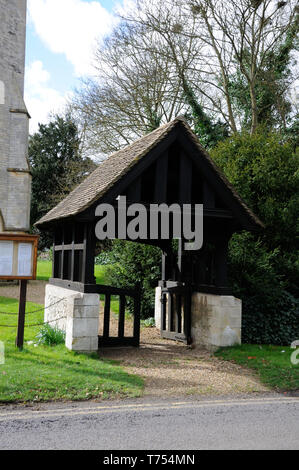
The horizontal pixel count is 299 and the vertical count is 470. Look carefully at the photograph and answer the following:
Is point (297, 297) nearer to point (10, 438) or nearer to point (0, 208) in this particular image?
point (10, 438)

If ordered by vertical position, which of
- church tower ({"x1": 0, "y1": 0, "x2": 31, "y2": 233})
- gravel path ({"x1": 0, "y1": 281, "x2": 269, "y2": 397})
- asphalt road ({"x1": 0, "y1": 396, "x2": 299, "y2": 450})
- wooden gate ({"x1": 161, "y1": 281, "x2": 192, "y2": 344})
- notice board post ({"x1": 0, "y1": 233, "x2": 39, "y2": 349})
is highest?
church tower ({"x1": 0, "y1": 0, "x2": 31, "y2": 233})

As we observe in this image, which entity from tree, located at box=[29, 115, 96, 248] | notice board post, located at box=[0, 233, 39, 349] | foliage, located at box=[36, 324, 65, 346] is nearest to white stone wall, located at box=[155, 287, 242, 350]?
foliage, located at box=[36, 324, 65, 346]

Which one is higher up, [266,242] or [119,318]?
[266,242]

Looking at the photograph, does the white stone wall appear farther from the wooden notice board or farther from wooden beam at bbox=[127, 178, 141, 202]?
the wooden notice board

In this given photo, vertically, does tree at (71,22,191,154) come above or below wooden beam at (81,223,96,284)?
above

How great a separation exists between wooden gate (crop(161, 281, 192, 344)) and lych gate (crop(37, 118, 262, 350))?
→ 0.08 ft

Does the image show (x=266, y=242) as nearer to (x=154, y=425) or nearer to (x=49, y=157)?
(x=154, y=425)

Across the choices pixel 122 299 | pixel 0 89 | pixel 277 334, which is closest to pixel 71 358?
pixel 122 299

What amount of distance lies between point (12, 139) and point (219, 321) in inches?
621

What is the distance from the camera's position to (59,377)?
Result: 21.8 ft

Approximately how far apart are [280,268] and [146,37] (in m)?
13.4

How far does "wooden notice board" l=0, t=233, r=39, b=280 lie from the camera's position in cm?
801

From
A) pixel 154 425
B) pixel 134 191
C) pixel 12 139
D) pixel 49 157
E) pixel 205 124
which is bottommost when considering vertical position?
pixel 154 425

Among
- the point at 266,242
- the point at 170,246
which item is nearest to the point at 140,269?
the point at 170,246
